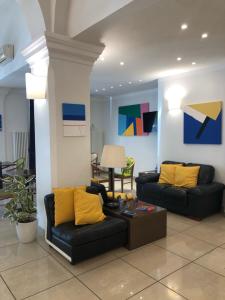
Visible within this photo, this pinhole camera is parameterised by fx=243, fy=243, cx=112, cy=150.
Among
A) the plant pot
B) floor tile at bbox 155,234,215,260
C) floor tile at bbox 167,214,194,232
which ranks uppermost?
the plant pot

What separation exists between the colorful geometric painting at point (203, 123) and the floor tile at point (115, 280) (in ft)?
9.88

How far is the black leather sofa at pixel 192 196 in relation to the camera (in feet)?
13.4

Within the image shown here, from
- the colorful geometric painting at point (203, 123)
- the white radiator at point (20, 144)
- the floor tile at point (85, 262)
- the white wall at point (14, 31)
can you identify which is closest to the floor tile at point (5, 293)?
the floor tile at point (85, 262)

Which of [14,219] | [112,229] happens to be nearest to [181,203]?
[112,229]

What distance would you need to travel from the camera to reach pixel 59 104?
3.36 metres

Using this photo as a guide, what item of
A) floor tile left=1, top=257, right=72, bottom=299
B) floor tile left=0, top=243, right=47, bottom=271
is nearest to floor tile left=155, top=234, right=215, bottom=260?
floor tile left=1, top=257, right=72, bottom=299

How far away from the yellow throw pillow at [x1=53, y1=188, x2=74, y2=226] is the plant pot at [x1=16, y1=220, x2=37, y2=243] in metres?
0.50

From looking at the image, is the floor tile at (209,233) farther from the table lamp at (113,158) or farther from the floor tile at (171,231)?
the table lamp at (113,158)

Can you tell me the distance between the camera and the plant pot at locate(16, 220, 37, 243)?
3.24 m

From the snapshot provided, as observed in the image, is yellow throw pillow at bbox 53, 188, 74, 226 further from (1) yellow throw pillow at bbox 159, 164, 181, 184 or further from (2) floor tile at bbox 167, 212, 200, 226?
(1) yellow throw pillow at bbox 159, 164, 181, 184

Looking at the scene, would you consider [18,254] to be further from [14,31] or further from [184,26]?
[14,31]

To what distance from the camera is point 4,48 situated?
183 inches

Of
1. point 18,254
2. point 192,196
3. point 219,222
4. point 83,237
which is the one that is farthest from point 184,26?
point 18,254

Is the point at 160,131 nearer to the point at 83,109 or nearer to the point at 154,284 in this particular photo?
the point at 83,109
